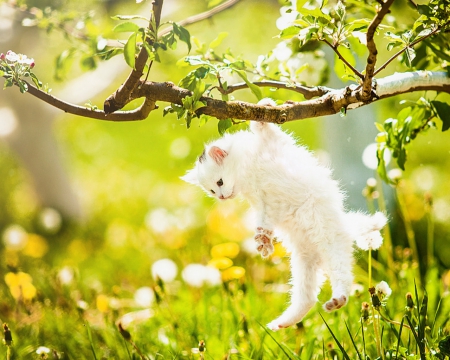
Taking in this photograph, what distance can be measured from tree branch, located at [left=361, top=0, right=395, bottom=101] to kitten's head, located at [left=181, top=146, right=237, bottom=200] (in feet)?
0.76

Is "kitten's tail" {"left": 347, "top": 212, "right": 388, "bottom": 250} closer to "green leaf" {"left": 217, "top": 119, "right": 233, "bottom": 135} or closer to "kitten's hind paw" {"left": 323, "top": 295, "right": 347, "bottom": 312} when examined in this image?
"kitten's hind paw" {"left": 323, "top": 295, "right": 347, "bottom": 312}

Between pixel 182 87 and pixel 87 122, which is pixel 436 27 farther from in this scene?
pixel 87 122

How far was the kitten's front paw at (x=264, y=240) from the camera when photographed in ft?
2.46

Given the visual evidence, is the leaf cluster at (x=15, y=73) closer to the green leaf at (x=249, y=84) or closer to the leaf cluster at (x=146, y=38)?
the leaf cluster at (x=146, y=38)

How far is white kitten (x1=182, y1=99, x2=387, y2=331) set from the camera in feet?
2.57

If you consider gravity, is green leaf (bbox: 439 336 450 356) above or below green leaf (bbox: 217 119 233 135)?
below

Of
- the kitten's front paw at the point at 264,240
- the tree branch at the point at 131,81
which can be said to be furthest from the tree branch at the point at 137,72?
the kitten's front paw at the point at 264,240

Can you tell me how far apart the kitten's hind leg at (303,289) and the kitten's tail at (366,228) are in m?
0.08

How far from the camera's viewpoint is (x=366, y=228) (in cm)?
83

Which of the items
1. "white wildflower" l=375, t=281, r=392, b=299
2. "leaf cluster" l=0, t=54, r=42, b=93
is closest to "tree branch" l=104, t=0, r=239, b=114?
"leaf cluster" l=0, t=54, r=42, b=93

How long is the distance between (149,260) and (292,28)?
4.83 feet

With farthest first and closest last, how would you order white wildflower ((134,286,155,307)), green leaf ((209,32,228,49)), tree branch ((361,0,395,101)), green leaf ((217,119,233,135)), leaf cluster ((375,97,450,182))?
white wildflower ((134,286,155,307))
leaf cluster ((375,97,450,182))
green leaf ((209,32,228,49))
green leaf ((217,119,233,135))
tree branch ((361,0,395,101))

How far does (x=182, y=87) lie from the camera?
Result: 791 millimetres

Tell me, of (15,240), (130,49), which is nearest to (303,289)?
(130,49)
